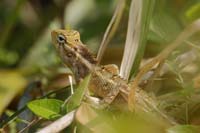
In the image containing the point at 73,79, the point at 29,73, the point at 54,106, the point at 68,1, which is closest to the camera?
the point at 54,106

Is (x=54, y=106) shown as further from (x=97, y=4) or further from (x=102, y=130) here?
(x=97, y=4)

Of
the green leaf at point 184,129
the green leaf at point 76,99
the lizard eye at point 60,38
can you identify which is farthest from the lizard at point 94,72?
the green leaf at point 184,129

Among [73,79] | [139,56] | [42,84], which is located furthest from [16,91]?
[139,56]

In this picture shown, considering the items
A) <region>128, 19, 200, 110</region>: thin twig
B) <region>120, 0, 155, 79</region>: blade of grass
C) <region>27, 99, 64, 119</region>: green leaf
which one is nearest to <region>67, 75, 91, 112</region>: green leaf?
<region>27, 99, 64, 119</region>: green leaf

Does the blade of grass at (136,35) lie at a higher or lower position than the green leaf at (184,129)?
higher

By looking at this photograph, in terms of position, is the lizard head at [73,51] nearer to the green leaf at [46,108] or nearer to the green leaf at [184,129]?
the green leaf at [46,108]

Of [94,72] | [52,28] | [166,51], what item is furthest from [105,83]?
[52,28]

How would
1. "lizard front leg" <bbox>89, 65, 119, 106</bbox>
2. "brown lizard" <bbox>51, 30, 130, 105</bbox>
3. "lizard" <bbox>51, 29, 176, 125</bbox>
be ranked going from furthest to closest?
"brown lizard" <bbox>51, 30, 130, 105</bbox> < "lizard front leg" <bbox>89, 65, 119, 106</bbox> < "lizard" <bbox>51, 29, 176, 125</bbox>

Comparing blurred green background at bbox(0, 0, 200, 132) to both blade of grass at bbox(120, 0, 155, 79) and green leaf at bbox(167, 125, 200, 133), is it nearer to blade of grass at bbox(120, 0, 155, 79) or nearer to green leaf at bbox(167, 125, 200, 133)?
blade of grass at bbox(120, 0, 155, 79)
